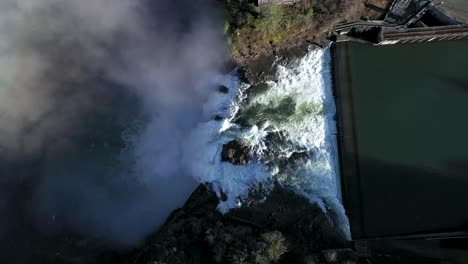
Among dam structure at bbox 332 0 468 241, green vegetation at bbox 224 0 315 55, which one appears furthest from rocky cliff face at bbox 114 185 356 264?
green vegetation at bbox 224 0 315 55

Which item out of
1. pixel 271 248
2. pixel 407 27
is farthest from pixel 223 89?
pixel 407 27

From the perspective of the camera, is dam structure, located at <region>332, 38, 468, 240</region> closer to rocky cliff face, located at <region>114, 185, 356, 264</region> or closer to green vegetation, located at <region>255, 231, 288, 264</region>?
rocky cliff face, located at <region>114, 185, 356, 264</region>

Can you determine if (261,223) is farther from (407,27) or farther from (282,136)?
(407,27)

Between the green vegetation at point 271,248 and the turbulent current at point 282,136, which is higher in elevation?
the turbulent current at point 282,136

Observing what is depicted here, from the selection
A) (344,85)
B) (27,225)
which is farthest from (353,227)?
(27,225)

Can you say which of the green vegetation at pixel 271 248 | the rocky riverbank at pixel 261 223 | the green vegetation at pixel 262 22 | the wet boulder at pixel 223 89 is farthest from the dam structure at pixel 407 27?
the green vegetation at pixel 271 248

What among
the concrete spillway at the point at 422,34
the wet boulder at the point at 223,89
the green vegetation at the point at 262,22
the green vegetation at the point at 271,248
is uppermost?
the green vegetation at the point at 262,22

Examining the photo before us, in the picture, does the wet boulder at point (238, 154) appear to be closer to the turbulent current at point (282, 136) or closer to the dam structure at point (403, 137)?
the turbulent current at point (282, 136)

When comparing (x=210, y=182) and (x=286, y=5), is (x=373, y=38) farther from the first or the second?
(x=210, y=182)
